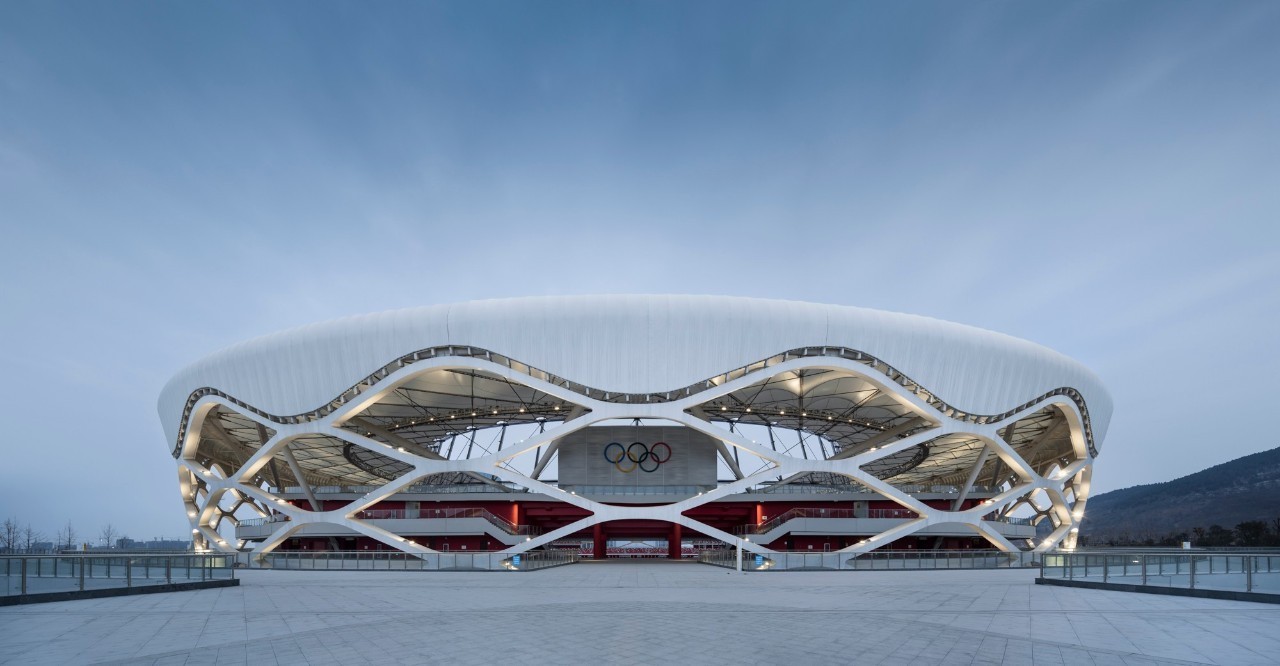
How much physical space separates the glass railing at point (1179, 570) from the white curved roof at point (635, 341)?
56.2 ft

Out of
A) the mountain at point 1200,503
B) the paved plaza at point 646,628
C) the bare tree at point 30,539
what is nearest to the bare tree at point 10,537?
the bare tree at point 30,539

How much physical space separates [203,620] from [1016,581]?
21786 mm

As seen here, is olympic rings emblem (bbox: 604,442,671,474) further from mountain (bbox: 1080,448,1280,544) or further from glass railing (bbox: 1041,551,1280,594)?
mountain (bbox: 1080,448,1280,544)

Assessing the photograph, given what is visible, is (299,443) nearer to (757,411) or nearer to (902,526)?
(757,411)

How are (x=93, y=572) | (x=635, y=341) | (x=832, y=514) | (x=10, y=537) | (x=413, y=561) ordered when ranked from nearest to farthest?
1. (x=93, y=572)
2. (x=413, y=561)
3. (x=635, y=341)
4. (x=832, y=514)
5. (x=10, y=537)

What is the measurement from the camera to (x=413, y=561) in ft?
111

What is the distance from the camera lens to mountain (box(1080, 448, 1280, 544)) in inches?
5797

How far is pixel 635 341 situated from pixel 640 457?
1494 centimetres

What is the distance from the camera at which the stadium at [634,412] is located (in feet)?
125

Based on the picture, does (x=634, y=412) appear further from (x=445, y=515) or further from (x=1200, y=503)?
(x=1200, y=503)

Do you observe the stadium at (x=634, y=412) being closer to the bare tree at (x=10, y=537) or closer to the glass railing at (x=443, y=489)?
the glass railing at (x=443, y=489)

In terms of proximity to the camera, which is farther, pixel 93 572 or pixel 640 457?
pixel 640 457

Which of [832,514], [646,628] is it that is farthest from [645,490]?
[646,628]

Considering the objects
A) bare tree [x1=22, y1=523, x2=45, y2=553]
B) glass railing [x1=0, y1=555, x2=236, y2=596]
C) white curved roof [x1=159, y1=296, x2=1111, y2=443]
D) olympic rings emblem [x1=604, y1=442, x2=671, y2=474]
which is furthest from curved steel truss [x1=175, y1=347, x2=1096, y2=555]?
bare tree [x1=22, y1=523, x2=45, y2=553]
